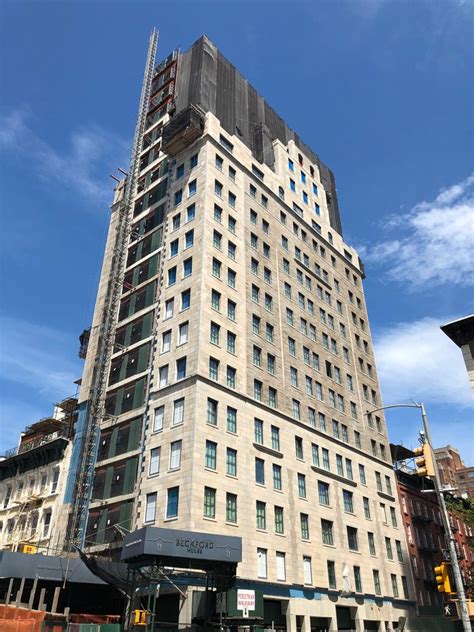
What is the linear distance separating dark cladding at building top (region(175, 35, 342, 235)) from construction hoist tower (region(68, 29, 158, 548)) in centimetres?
768

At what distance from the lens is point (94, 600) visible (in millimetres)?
41250

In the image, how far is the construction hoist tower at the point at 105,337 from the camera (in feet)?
152

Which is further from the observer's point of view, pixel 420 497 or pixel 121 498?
pixel 420 497

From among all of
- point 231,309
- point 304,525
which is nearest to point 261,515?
point 304,525

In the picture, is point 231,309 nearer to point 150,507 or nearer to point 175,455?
point 175,455

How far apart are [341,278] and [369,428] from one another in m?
21.1

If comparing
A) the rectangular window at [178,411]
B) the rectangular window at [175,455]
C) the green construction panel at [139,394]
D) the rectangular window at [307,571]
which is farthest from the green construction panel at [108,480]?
the rectangular window at [307,571]

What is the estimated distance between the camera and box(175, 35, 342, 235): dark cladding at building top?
2482 inches

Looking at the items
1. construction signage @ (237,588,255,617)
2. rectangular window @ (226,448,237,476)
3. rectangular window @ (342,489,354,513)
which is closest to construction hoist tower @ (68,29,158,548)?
rectangular window @ (226,448,237,476)

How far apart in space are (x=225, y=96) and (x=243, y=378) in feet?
126

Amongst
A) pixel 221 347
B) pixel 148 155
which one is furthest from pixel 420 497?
pixel 148 155

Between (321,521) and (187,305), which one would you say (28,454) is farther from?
(321,521)

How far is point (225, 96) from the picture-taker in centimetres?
6588

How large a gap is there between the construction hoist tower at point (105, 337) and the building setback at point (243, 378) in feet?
2.47
